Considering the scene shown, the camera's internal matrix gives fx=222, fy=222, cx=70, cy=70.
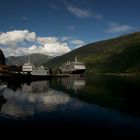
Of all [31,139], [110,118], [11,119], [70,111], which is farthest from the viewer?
[70,111]

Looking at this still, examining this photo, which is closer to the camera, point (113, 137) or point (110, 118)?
point (113, 137)

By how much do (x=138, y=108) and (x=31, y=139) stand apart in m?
35.6

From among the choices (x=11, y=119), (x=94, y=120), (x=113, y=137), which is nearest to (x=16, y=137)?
Result: (x=11, y=119)

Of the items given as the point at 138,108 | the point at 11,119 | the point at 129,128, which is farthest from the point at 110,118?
the point at 11,119

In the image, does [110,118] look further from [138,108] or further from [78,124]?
[138,108]

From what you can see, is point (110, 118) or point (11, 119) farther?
point (110, 118)

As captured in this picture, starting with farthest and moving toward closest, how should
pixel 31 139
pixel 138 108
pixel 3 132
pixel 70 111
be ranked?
pixel 138 108 → pixel 70 111 → pixel 3 132 → pixel 31 139

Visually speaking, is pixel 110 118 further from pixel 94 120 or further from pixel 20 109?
pixel 20 109

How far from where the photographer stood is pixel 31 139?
31.8 m

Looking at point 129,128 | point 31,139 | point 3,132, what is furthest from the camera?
point 129,128

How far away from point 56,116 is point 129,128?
15441 millimetres

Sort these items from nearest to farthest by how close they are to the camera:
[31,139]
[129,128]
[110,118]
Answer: [31,139] → [129,128] → [110,118]

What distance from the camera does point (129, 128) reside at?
3912 centimetres

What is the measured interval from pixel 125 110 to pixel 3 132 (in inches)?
1248
